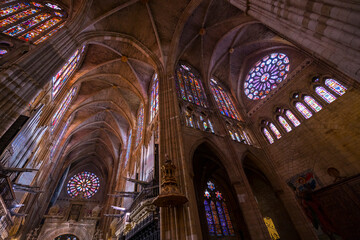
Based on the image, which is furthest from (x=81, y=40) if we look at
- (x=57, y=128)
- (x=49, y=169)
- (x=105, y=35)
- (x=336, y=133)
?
(x=336, y=133)

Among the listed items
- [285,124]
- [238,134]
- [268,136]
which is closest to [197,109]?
[238,134]

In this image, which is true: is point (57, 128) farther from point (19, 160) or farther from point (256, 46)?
point (256, 46)

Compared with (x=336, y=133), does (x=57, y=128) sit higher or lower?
higher

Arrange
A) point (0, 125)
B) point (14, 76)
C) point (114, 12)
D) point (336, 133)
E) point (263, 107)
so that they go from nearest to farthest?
point (0, 125) → point (14, 76) → point (336, 133) → point (114, 12) → point (263, 107)

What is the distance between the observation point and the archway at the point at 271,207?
9173mm

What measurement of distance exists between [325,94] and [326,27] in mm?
7037

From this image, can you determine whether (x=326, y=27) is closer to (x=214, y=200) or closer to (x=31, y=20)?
(x=214, y=200)

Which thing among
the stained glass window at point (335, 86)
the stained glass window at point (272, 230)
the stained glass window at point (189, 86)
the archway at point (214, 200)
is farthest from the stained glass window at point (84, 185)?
the stained glass window at point (335, 86)

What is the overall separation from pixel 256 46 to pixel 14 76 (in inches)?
597

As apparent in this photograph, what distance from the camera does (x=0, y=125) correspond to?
453 cm

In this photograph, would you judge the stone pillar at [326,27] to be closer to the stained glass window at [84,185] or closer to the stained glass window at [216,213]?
the stained glass window at [216,213]

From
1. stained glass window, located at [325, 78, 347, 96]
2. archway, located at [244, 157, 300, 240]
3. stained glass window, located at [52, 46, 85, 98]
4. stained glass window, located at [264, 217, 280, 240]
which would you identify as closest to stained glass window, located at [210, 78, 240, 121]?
archway, located at [244, 157, 300, 240]

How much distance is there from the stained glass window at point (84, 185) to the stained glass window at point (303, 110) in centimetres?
2340

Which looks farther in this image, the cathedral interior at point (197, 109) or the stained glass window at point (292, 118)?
the stained glass window at point (292, 118)
